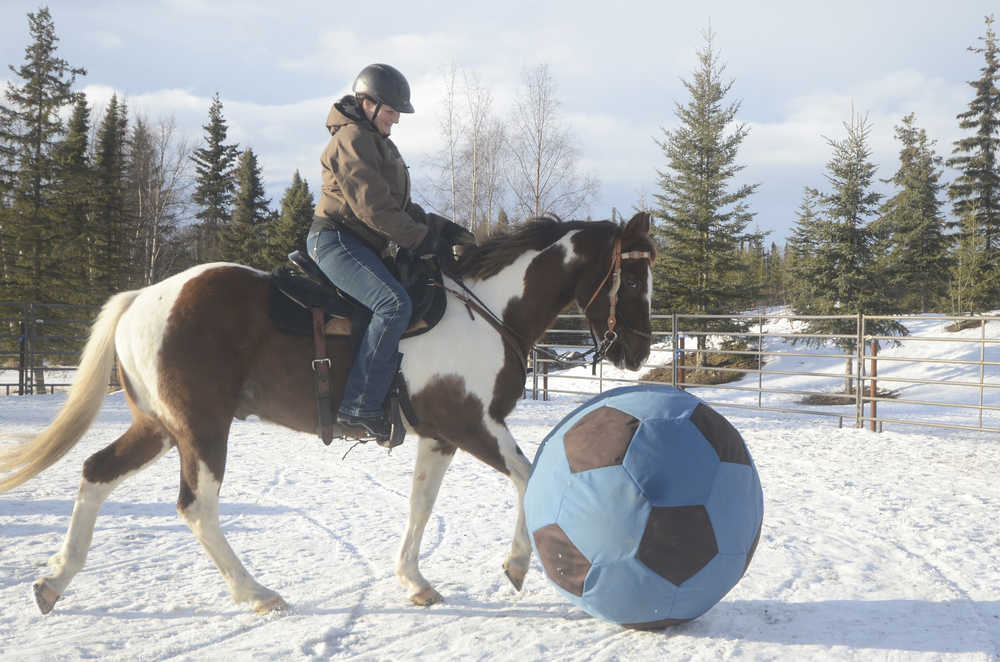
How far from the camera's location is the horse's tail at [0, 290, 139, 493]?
3380mm

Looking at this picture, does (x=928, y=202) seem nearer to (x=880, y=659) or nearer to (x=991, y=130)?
(x=991, y=130)

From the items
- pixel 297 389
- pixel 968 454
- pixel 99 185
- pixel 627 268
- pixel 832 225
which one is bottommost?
pixel 968 454

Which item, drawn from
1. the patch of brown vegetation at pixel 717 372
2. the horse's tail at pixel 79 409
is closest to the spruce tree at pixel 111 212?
the patch of brown vegetation at pixel 717 372

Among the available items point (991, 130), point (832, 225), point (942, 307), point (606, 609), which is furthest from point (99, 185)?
point (991, 130)

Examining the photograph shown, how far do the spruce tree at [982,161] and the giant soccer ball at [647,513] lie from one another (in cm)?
3033

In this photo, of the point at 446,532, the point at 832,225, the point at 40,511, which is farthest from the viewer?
the point at 832,225

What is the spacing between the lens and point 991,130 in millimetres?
27297

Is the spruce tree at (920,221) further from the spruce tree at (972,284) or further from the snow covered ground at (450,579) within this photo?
the snow covered ground at (450,579)

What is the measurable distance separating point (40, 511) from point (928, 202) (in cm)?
3356

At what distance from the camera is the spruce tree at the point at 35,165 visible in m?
19.5

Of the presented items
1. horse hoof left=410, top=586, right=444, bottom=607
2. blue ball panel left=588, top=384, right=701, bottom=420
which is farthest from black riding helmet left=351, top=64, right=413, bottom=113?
horse hoof left=410, top=586, right=444, bottom=607

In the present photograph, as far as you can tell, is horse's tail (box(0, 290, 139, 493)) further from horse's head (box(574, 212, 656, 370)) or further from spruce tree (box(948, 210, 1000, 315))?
spruce tree (box(948, 210, 1000, 315))

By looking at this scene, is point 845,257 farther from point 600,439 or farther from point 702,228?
point 600,439

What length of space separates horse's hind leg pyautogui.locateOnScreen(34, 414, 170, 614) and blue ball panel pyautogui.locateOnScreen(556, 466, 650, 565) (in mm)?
2198
